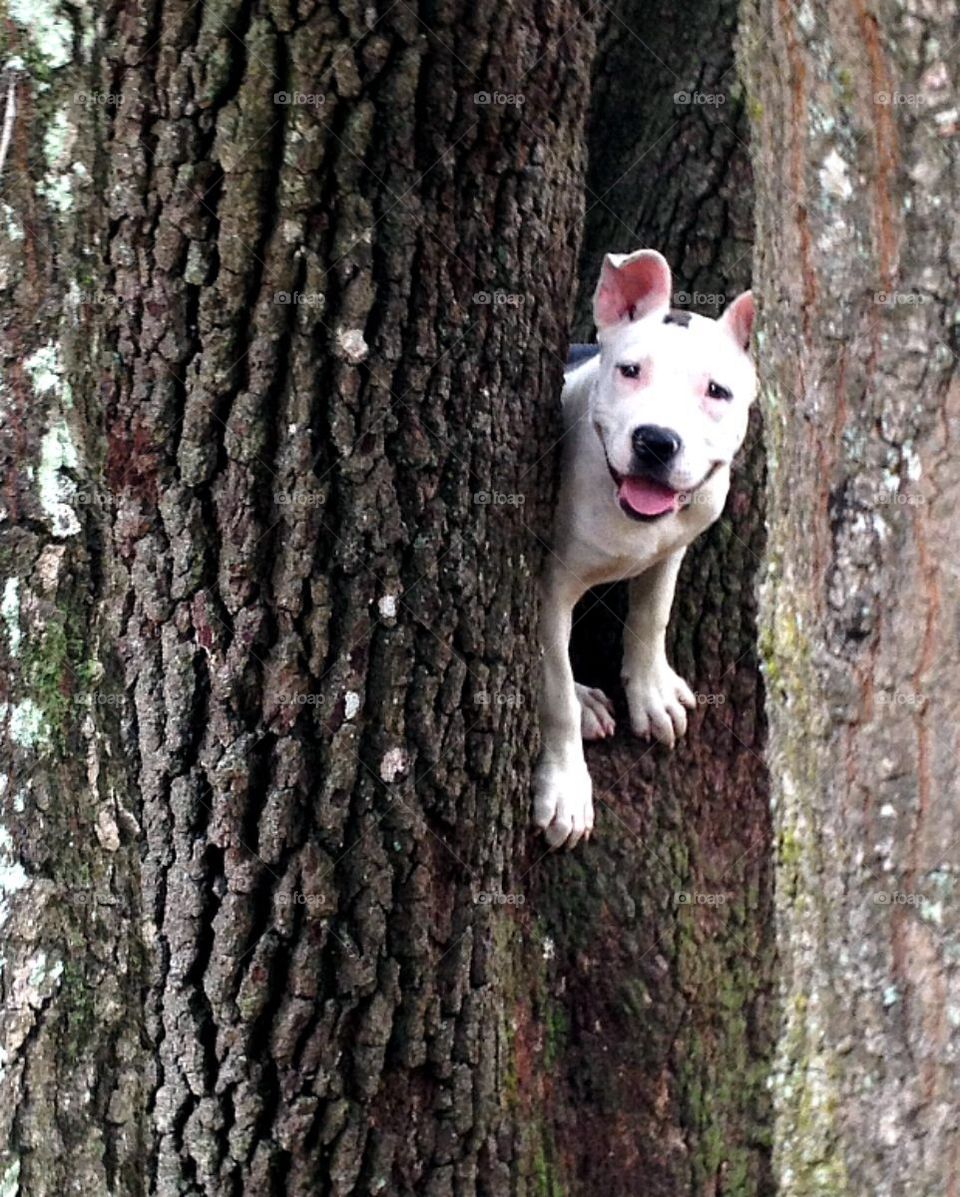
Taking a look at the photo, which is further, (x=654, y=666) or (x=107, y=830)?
(x=654, y=666)

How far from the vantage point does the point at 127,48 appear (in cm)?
235

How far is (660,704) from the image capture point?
3.39 metres

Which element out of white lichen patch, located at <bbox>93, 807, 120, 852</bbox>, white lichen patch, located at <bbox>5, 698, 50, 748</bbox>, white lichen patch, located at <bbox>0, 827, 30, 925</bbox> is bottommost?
white lichen patch, located at <bbox>0, 827, 30, 925</bbox>

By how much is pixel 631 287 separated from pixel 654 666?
0.86m

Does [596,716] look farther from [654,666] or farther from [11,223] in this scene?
[11,223]

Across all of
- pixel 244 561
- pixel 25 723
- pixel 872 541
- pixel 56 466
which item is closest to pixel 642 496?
pixel 872 541

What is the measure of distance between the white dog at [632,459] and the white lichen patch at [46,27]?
1214 mm

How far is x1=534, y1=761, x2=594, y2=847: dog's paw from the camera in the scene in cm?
302

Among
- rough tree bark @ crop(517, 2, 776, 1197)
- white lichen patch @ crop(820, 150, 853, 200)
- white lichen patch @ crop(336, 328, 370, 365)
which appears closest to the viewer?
white lichen patch @ crop(820, 150, 853, 200)

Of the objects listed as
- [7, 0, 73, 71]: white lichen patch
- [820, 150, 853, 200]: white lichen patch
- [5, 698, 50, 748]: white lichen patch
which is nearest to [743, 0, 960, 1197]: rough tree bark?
[820, 150, 853, 200]: white lichen patch

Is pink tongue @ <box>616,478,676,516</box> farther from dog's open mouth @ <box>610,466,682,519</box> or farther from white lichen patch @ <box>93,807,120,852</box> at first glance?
white lichen patch @ <box>93,807,120,852</box>

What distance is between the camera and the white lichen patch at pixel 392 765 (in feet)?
8.20

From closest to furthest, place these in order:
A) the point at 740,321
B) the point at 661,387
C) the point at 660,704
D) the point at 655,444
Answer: the point at 655,444
the point at 661,387
the point at 740,321
the point at 660,704

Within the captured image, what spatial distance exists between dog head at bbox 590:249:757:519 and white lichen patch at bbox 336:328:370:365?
0.79 m
